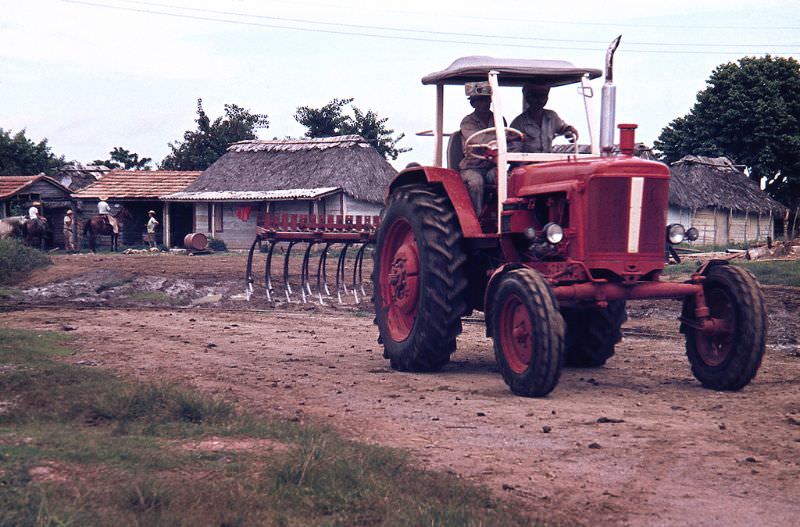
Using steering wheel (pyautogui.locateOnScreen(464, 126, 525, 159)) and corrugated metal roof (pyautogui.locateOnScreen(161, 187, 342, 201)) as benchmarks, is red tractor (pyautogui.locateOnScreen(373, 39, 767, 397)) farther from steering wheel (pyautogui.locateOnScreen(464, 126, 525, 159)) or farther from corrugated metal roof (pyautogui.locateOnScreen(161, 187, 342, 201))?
corrugated metal roof (pyautogui.locateOnScreen(161, 187, 342, 201))

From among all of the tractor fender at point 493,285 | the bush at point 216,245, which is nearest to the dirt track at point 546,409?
the tractor fender at point 493,285

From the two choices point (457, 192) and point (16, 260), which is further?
point (16, 260)

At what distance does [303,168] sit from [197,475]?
3620 centimetres

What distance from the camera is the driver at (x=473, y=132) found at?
935 cm

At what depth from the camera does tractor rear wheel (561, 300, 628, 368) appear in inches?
388

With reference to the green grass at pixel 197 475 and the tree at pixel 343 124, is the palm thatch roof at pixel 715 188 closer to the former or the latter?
the tree at pixel 343 124

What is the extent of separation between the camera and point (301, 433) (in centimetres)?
610

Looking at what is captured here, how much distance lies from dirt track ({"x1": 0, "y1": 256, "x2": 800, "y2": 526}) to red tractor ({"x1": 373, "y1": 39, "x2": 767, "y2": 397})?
375 mm

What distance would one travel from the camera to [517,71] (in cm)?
942

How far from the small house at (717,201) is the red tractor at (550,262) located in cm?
3749

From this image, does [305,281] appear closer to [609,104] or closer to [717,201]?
[609,104]

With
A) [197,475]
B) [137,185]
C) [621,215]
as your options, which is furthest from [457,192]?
[137,185]

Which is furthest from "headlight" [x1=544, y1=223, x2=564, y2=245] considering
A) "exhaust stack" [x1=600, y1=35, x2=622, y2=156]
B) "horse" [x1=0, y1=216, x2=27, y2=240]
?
"horse" [x1=0, y1=216, x2=27, y2=240]

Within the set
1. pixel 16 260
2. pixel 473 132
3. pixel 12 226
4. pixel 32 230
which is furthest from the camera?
pixel 12 226
